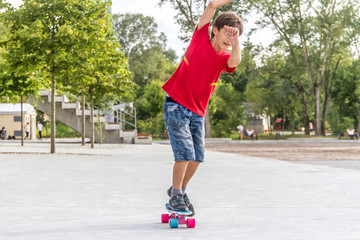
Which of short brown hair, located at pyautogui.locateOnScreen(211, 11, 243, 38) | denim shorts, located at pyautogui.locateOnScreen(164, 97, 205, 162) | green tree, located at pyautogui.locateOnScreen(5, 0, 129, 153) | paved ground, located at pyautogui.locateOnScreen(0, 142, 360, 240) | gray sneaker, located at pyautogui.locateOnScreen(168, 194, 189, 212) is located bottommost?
paved ground, located at pyautogui.locateOnScreen(0, 142, 360, 240)

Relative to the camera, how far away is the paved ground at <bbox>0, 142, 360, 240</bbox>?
4859 mm

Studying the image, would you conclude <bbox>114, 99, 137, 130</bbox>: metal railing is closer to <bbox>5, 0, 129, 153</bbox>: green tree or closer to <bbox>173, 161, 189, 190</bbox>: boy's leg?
<bbox>5, 0, 129, 153</bbox>: green tree

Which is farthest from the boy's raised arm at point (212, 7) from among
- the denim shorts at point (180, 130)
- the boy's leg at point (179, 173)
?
the boy's leg at point (179, 173)

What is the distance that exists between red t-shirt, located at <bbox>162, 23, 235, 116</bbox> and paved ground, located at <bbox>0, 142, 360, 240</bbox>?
116 cm

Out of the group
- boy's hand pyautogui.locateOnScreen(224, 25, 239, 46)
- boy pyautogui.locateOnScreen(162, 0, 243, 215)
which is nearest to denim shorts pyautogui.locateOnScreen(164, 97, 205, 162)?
boy pyautogui.locateOnScreen(162, 0, 243, 215)

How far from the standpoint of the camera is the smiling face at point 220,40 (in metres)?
5.10

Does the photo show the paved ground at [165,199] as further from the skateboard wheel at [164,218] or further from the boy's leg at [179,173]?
the boy's leg at [179,173]

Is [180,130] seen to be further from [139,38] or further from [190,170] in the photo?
[139,38]

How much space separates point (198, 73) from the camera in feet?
16.8

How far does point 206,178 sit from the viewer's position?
10305 millimetres

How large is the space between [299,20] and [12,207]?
1700 inches

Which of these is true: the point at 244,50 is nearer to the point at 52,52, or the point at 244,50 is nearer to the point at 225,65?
the point at 52,52

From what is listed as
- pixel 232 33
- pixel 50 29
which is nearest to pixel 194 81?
pixel 232 33

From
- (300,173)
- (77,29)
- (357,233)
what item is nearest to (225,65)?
(357,233)
